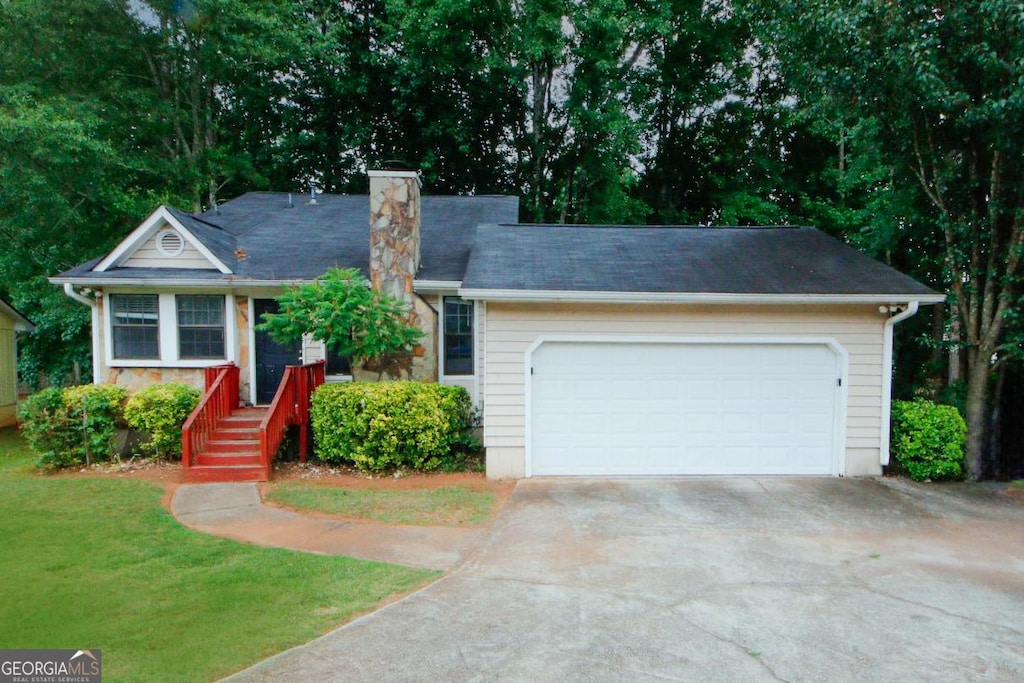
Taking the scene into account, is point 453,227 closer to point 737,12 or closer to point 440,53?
point 440,53

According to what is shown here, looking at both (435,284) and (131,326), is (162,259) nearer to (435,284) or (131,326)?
(131,326)

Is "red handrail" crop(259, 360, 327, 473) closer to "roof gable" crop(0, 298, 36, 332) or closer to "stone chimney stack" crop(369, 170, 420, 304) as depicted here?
"stone chimney stack" crop(369, 170, 420, 304)

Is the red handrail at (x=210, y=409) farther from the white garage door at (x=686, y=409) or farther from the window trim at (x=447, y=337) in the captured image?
the white garage door at (x=686, y=409)

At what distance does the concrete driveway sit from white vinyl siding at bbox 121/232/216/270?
23.3ft

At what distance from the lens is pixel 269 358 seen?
1033 cm

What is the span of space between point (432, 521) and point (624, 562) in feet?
7.22

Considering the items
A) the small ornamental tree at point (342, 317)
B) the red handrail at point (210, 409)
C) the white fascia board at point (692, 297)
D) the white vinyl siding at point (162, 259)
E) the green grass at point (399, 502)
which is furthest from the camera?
the white vinyl siding at point (162, 259)

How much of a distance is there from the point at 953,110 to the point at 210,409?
1128 centimetres

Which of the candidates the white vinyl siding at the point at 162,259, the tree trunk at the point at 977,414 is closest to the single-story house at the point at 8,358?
the white vinyl siding at the point at 162,259

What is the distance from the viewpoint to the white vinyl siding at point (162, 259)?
990 centimetres

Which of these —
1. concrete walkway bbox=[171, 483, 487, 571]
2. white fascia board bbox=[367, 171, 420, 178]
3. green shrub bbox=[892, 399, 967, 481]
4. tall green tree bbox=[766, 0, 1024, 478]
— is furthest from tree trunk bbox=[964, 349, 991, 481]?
white fascia board bbox=[367, 171, 420, 178]

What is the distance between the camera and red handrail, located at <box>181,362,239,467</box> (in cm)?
789

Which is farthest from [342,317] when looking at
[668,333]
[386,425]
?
[668,333]

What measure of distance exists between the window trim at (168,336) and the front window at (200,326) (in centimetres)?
7
